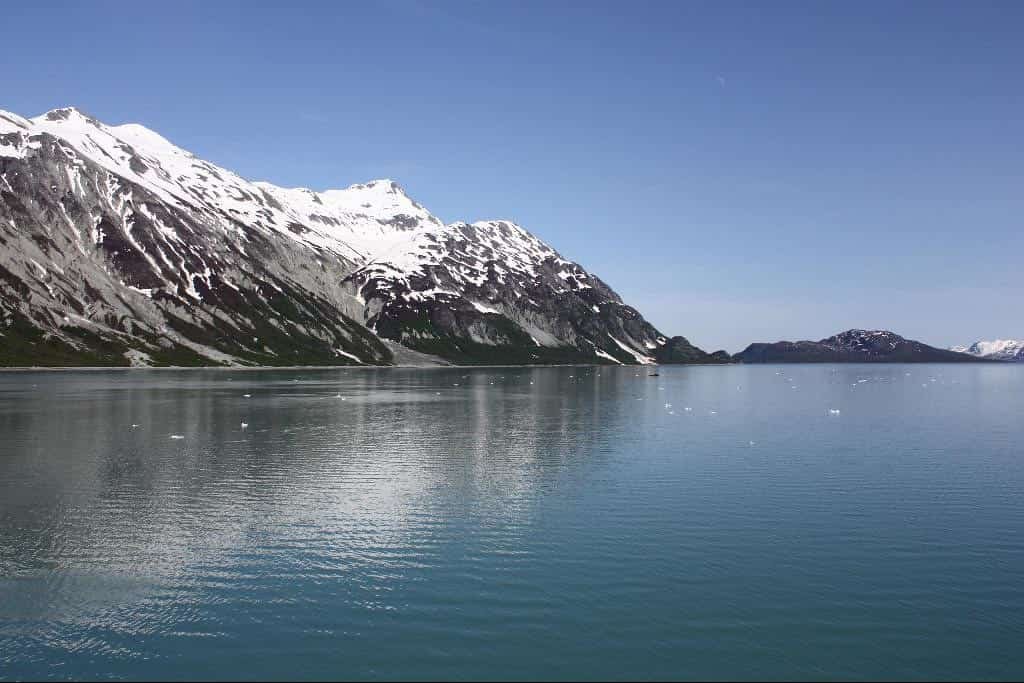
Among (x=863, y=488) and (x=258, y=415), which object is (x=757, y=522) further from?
(x=258, y=415)

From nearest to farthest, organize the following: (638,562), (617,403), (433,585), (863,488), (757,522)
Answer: (433,585) < (638,562) < (757,522) < (863,488) < (617,403)

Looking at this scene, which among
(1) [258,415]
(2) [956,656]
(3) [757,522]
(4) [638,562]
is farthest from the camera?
(1) [258,415]

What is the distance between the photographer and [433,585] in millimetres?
40812

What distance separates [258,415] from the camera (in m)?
131

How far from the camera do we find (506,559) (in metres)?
45.8

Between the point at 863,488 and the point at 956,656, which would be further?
the point at 863,488

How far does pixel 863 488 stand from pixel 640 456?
1034 inches

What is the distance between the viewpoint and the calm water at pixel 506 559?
32.3 metres

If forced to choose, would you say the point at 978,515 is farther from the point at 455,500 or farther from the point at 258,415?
the point at 258,415

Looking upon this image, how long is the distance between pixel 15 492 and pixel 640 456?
209 feet

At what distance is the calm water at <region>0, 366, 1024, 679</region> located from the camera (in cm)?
3234

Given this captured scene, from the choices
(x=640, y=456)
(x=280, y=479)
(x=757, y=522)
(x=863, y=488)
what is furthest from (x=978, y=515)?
(x=280, y=479)

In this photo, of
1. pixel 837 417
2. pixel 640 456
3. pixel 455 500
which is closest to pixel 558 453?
pixel 640 456

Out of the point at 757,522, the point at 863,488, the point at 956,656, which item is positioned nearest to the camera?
the point at 956,656
